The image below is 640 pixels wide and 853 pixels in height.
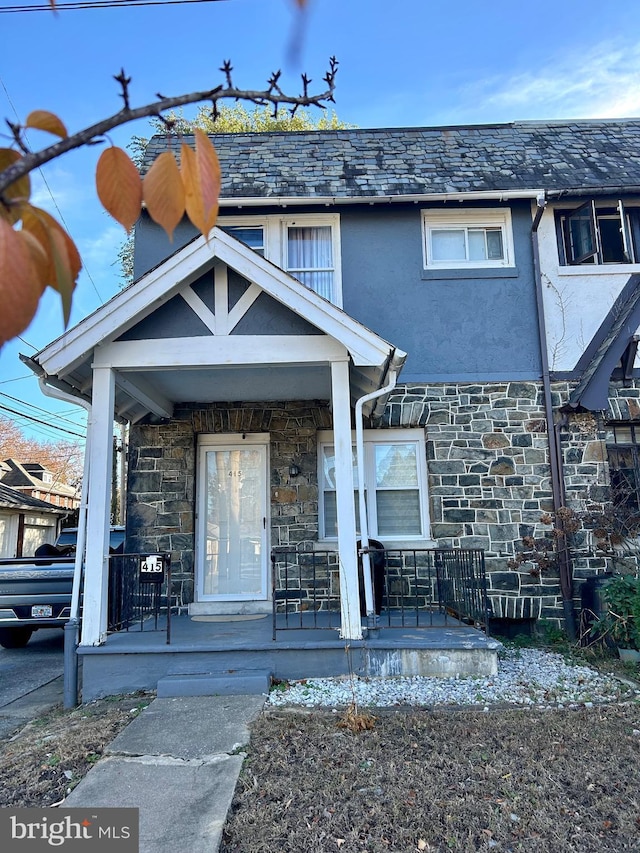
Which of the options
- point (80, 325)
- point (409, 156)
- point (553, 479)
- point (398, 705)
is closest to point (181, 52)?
point (80, 325)

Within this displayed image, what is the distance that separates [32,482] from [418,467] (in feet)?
62.4

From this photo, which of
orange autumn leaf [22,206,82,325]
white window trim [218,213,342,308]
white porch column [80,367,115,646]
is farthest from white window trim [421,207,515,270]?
orange autumn leaf [22,206,82,325]

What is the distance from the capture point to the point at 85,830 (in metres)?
2.85

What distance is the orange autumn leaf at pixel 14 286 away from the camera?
2.96 feet

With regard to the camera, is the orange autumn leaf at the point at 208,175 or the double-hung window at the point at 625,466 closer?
the orange autumn leaf at the point at 208,175

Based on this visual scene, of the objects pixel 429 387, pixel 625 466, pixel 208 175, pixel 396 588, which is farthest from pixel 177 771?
pixel 625 466

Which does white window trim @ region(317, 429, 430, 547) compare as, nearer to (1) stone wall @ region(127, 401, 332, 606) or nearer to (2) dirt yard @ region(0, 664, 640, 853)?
(1) stone wall @ region(127, 401, 332, 606)

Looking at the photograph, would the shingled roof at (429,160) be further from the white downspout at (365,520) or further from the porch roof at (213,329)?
the white downspout at (365,520)

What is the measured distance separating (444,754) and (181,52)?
13.1 ft

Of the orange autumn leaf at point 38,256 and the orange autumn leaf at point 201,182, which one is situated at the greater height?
the orange autumn leaf at point 201,182

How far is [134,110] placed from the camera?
1.37 meters

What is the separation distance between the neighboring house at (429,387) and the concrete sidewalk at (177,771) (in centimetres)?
301

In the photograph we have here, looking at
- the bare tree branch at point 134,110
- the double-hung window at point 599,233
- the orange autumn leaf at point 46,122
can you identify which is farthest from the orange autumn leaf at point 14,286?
the double-hung window at point 599,233

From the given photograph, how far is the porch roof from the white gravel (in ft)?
9.38
